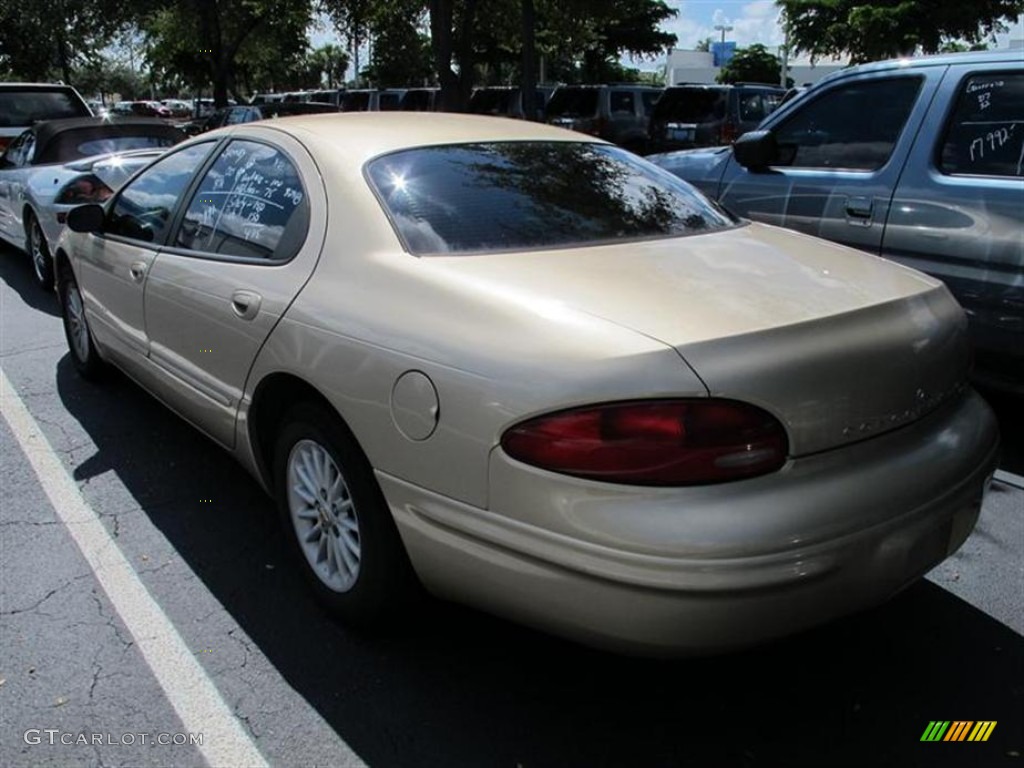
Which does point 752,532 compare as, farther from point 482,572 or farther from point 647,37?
point 647,37

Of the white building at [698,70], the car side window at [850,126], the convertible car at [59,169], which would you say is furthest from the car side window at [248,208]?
the white building at [698,70]

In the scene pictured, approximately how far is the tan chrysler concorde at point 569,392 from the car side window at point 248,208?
2 centimetres

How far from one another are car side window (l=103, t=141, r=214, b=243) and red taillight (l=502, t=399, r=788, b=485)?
2.42 metres

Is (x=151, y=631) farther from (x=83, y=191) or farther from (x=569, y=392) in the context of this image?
(x=83, y=191)

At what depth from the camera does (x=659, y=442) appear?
2021 mm

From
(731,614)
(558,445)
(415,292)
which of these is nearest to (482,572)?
(558,445)

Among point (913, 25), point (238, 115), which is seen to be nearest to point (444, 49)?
point (238, 115)

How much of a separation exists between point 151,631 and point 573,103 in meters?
16.1

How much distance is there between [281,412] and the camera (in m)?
3.04

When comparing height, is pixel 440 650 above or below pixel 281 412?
below

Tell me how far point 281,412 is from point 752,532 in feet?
5.53

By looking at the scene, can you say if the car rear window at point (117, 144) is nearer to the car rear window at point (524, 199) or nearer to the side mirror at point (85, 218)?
the side mirror at point (85, 218)


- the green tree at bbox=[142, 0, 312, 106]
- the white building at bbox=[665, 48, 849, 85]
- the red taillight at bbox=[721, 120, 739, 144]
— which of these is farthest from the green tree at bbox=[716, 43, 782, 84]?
the red taillight at bbox=[721, 120, 739, 144]

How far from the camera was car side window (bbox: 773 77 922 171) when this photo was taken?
4516 mm
